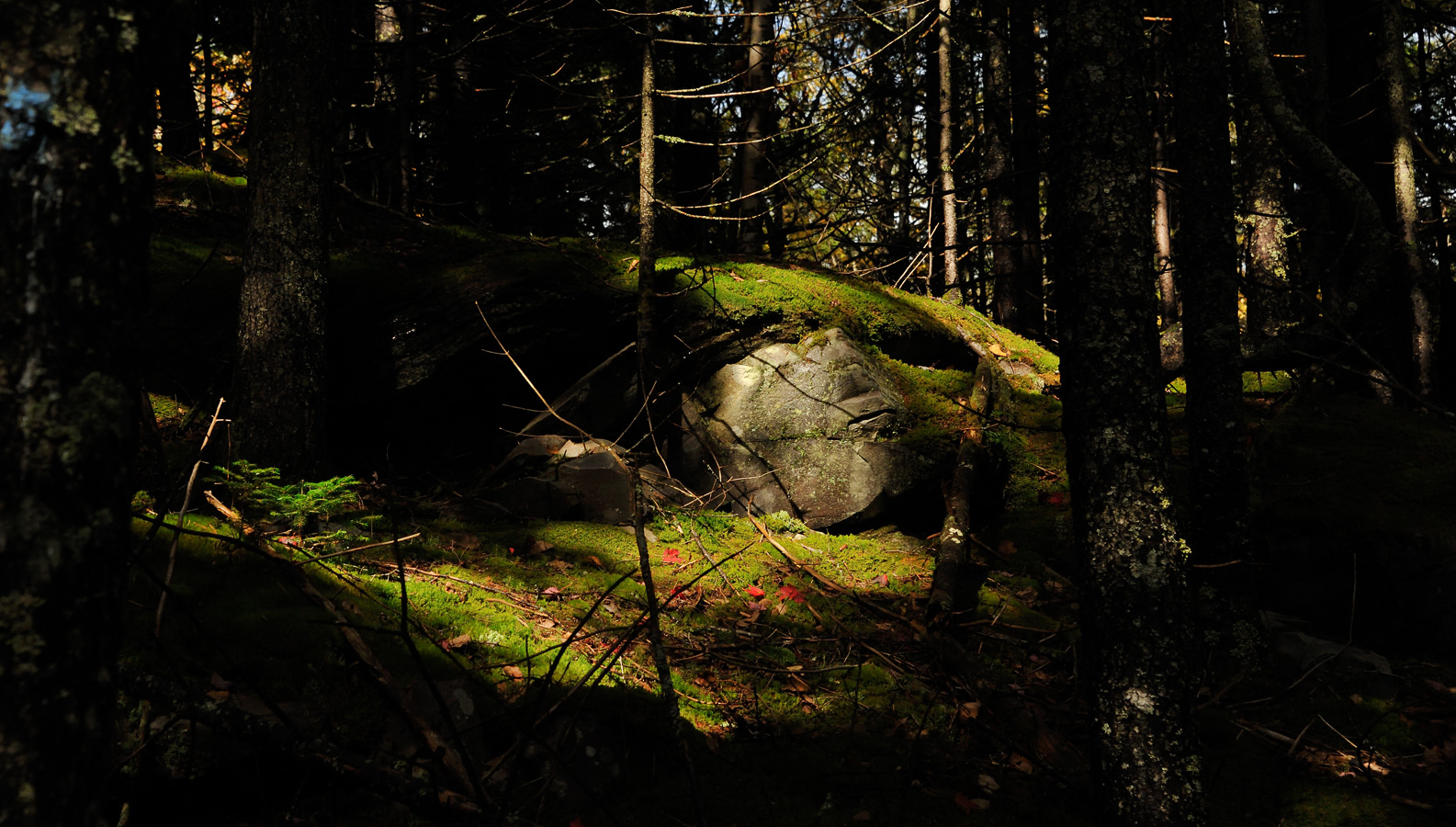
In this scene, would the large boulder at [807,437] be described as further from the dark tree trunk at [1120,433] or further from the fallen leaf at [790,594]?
the dark tree trunk at [1120,433]

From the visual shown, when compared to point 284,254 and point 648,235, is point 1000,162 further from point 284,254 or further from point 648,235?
point 284,254

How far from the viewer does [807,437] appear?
7.49 m

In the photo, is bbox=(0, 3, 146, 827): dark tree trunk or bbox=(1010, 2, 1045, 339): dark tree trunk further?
bbox=(1010, 2, 1045, 339): dark tree trunk

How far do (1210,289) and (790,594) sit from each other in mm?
3779

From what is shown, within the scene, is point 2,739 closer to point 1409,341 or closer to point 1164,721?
point 1164,721

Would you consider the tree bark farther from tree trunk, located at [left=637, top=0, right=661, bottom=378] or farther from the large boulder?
tree trunk, located at [left=637, top=0, right=661, bottom=378]

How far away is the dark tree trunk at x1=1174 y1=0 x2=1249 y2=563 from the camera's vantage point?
5070 mm

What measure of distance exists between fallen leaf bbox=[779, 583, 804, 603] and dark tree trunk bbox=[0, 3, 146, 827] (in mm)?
4877

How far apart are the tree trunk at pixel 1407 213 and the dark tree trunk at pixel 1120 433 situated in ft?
22.0

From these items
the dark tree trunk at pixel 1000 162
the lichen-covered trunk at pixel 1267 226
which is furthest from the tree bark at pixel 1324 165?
the dark tree trunk at pixel 1000 162

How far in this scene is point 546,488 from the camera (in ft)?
22.7

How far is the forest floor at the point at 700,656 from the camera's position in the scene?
2.56 meters

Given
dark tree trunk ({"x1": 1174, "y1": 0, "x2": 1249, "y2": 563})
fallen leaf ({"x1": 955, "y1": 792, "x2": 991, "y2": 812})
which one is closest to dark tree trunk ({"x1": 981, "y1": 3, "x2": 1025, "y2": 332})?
dark tree trunk ({"x1": 1174, "y1": 0, "x2": 1249, "y2": 563})

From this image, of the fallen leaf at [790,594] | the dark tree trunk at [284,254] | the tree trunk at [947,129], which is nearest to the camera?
the dark tree trunk at [284,254]
